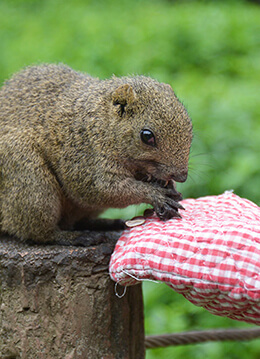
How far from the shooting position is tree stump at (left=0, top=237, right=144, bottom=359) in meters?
2.94

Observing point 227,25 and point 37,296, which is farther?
point 227,25

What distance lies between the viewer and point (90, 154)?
3.32m

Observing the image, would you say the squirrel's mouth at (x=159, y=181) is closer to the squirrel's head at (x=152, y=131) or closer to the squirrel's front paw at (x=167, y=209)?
the squirrel's head at (x=152, y=131)

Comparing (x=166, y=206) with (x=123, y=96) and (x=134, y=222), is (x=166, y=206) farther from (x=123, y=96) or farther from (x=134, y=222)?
(x=123, y=96)

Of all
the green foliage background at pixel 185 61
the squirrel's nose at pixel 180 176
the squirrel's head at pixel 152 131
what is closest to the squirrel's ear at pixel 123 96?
the squirrel's head at pixel 152 131

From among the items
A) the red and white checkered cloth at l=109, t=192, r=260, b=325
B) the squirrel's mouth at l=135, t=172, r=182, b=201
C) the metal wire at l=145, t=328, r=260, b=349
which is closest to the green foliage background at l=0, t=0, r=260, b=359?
the squirrel's mouth at l=135, t=172, r=182, b=201

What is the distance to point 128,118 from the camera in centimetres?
322

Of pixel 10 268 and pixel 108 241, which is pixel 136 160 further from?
pixel 10 268

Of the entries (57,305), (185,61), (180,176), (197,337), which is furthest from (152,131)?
(185,61)

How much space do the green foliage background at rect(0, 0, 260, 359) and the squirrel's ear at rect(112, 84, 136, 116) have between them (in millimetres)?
772

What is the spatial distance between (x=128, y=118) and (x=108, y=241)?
75 centimetres

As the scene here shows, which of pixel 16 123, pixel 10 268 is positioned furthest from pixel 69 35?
pixel 10 268

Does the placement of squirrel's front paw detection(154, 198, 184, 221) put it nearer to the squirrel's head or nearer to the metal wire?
the squirrel's head

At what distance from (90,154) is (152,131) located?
0.44 metres
